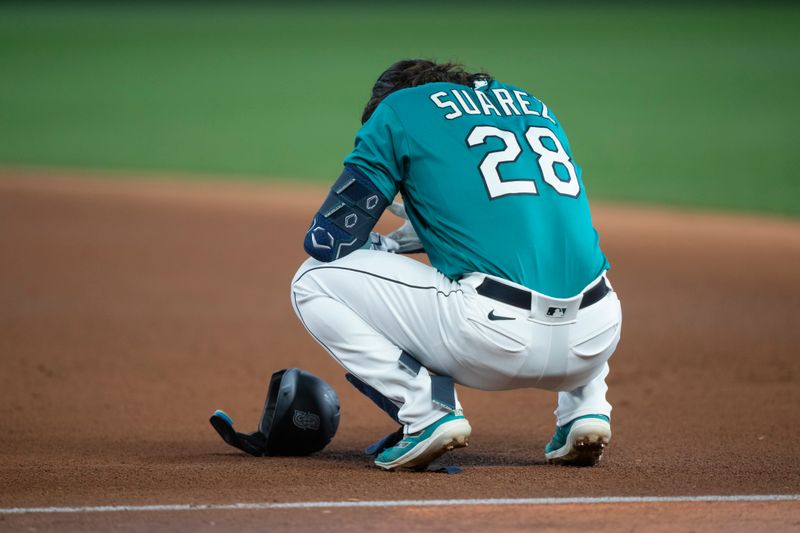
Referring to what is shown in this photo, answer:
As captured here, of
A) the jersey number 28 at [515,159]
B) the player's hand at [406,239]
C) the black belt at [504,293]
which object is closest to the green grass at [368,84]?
the player's hand at [406,239]

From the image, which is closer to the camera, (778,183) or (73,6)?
(778,183)

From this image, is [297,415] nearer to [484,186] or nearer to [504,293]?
[504,293]

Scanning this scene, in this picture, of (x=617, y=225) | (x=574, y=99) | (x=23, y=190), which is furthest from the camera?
(x=574, y=99)

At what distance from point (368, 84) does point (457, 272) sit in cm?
2055

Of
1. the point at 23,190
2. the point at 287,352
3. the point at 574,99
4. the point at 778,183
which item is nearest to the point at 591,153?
the point at 778,183

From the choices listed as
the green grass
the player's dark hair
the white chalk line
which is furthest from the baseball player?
the green grass

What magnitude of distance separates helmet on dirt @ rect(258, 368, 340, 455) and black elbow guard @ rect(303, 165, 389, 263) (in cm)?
63

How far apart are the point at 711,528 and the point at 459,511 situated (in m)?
0.69

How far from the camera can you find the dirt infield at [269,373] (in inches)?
139

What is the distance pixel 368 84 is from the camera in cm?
2400

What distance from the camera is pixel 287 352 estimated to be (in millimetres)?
6781

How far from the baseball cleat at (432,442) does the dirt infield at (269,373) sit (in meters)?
0.08

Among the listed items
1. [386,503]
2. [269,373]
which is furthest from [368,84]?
[386,503]

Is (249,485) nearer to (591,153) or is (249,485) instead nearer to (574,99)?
(591,153)
